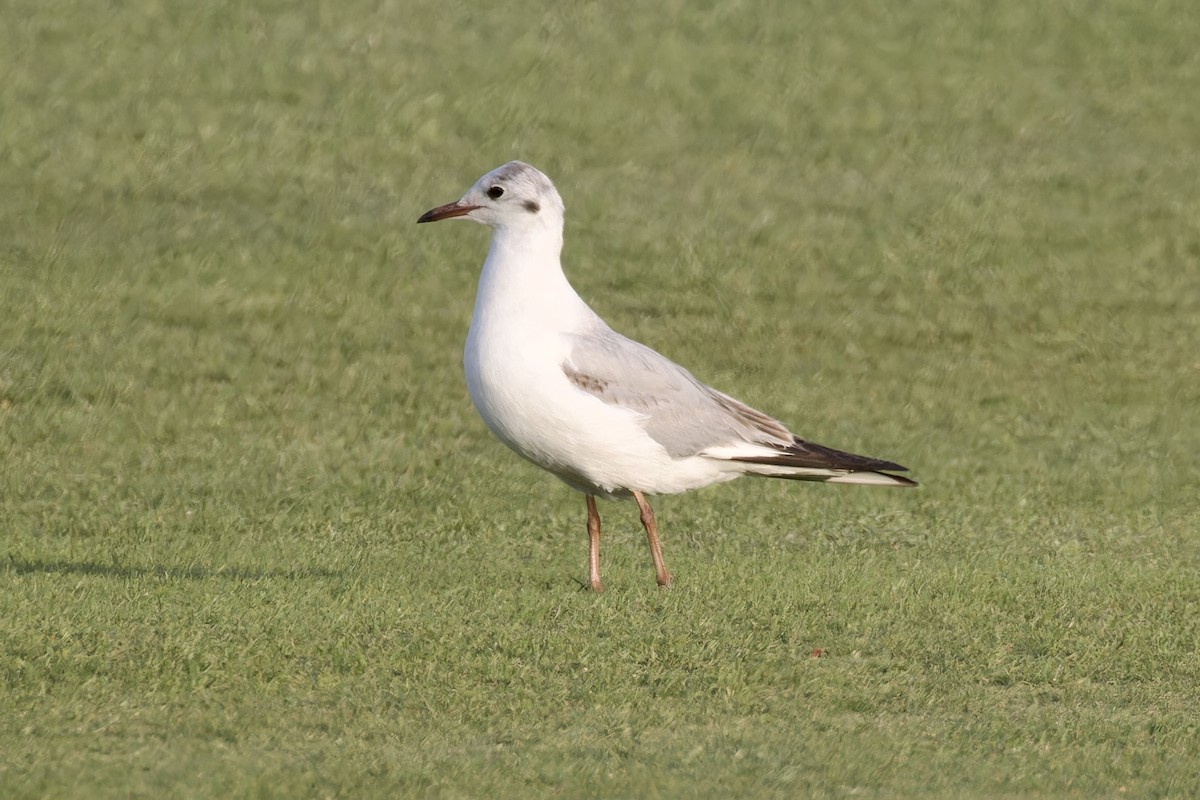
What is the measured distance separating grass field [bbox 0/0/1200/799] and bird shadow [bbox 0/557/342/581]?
8 centimetres

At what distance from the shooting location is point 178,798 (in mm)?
6918

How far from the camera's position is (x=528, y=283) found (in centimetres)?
975

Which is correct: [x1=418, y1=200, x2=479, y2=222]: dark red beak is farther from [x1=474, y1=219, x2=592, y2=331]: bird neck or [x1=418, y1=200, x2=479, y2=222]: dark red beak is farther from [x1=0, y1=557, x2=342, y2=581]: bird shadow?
[x1=0, y1=557, x2=342, y2=581]: bird shadow

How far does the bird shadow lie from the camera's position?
431 inches

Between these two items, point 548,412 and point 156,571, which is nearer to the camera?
point 548,412

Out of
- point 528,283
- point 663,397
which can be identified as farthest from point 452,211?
point 663,397

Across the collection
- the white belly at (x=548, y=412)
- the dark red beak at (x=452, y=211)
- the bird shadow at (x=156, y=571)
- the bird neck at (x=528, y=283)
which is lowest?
the bird shadow at (x=156, y=571)

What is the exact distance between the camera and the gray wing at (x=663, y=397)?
31.9 ft

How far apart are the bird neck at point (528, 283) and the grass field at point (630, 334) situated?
165 centimetres

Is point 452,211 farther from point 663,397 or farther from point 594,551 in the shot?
point 594,551

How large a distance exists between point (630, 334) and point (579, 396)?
7537 mm

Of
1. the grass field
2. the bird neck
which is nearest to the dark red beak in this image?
the bird neck

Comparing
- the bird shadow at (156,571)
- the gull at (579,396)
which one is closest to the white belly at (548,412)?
the gull at (579,396)

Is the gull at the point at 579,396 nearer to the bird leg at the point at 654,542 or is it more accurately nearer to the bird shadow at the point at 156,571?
the bird leg at the point at 654,542
